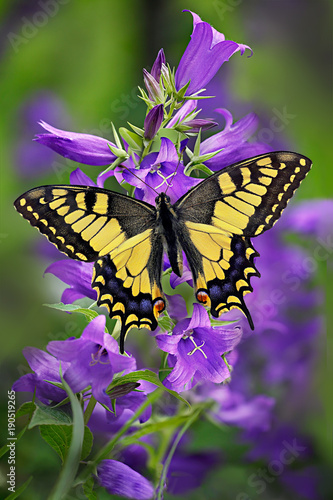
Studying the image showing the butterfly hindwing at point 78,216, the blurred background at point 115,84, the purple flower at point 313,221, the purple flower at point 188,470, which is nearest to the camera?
the butterfly hindwing at point 78,216

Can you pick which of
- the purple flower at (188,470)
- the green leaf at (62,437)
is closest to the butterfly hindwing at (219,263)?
the green leaf at (62,437)

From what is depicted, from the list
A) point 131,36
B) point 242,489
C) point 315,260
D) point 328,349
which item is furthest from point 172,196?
point 131,36

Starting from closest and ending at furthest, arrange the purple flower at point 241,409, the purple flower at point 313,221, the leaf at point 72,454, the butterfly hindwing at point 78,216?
1. the leaf at point 72,454
2. the butterfly hindwing at point 78,216
3. the purple flower at point 241,409
4. the purple flower at point 313,221

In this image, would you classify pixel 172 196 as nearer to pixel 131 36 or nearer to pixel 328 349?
pixel 328 349

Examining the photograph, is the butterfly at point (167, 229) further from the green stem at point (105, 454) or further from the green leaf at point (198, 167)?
the green stem at point (105, 454)

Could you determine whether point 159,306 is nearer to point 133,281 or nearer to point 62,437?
point 133,281

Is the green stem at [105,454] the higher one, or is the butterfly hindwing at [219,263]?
the butterfly hindwing at [219,263]
